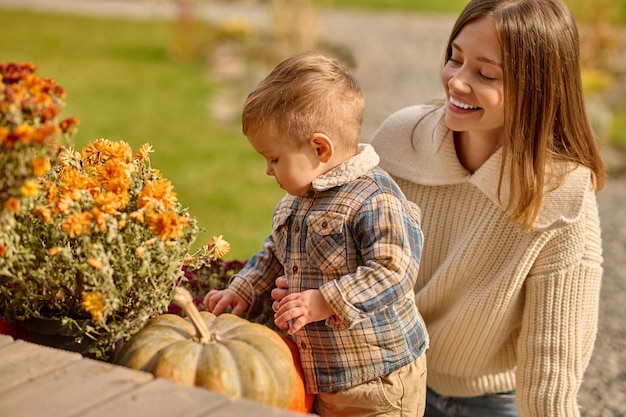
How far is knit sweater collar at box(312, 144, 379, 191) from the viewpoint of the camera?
2.21 meters

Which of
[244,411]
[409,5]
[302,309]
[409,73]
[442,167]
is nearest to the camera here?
[244,411]

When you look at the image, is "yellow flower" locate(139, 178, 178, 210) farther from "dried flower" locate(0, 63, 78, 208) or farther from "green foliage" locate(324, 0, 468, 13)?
"green foliage" locate(324, 0, 468, 13)

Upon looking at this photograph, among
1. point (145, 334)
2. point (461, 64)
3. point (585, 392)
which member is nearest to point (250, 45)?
point (585, 392)

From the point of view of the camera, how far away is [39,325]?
212 centimetres

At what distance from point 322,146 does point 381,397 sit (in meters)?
0.63

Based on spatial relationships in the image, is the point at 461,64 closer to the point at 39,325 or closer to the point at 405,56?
the point at 39,325

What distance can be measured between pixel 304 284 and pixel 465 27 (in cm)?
96

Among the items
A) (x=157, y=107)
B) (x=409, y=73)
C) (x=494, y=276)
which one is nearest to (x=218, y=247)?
(x=494, y=276)

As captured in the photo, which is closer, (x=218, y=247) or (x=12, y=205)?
(x=12, y=205)

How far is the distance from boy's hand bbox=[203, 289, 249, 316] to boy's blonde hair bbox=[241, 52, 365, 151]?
1.63ft

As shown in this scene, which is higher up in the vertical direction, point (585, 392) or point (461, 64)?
point (461, 64)

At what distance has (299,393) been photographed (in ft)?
7.02

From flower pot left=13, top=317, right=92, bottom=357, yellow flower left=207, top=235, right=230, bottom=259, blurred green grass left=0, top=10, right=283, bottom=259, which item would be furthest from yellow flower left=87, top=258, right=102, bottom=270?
blurred green grass left=0, top=10, right=283, bottom=259

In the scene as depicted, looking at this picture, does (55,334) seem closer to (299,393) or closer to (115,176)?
(115,176)
